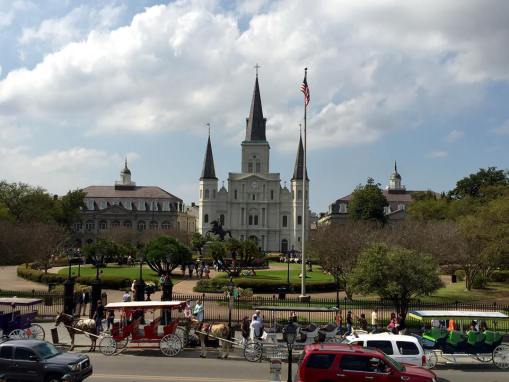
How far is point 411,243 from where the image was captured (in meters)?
48.1

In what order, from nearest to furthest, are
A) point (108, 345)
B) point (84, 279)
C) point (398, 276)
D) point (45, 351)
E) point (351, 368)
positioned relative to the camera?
point (351, 368), point (45, 351), point (108, 345), point (398, 276), point (84, 279)

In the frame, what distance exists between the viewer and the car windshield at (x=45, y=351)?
1503 cm

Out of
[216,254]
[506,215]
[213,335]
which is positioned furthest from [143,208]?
[213,335]

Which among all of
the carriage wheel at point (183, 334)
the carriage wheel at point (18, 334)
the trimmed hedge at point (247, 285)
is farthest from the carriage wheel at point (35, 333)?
the trimmed hedge at point (247, 285)

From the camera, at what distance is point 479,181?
87750mm

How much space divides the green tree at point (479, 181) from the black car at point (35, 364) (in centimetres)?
7874

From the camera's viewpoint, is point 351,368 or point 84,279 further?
point 84,279

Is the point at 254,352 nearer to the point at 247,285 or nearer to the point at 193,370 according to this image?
the point at 193,370

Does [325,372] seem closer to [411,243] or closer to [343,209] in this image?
[411,243]

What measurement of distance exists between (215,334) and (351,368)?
724 centimetres

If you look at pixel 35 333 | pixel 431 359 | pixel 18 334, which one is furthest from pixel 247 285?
pixel 431 359

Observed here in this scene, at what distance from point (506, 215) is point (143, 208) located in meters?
97.3

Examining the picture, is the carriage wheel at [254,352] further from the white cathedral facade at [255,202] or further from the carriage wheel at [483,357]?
the white cathedral facade at [255,202]

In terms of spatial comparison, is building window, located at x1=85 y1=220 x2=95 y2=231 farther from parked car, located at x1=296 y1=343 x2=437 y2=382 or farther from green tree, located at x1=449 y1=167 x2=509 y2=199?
parked car, located at x1=296 y1=343 x2=437 y2=382
